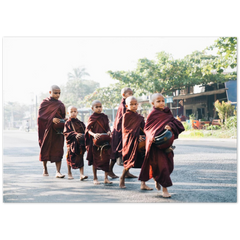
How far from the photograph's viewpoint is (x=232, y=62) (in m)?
15.5

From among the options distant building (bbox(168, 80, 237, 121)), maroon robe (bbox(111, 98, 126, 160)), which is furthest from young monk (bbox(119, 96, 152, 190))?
distant building (bbox(168, 80, 237, 121))

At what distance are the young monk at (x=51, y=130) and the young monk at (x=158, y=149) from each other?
8.67 ft

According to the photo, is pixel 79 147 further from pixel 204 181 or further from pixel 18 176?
pixel 204 181

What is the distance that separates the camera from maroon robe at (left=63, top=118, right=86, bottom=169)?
266 inches

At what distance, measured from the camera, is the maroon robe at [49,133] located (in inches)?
282

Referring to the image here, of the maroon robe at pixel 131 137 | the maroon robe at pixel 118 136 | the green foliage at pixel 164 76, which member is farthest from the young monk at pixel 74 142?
the green foliage at pixel 164 76

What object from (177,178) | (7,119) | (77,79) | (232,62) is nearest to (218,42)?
(232,62)

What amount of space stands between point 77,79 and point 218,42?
4322cm

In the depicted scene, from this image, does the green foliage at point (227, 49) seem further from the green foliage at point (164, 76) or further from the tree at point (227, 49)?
the green foliage at point (164, 76)

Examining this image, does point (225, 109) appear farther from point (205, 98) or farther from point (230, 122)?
point (205, 98)

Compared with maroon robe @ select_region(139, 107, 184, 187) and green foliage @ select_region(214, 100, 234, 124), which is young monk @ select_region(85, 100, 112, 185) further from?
green foliage @ select_region(214, 100, 234, 124)

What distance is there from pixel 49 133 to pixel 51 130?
0.08 m

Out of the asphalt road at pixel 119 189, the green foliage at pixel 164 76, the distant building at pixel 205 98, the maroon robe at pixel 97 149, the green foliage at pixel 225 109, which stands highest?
the green foliage at pixel 164 76

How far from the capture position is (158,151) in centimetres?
513
